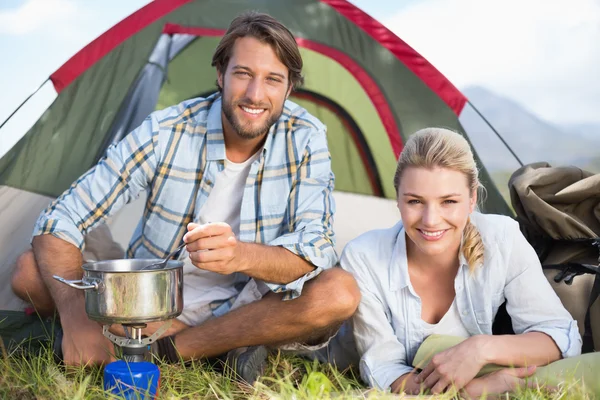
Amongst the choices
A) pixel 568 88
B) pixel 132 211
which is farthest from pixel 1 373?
pixel 568 88

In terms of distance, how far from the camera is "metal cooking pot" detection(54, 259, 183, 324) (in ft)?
5.12

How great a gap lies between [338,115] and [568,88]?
8277 millimetres

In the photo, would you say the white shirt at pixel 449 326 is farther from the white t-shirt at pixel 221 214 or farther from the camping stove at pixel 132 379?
the camping stove at pixel 132 379

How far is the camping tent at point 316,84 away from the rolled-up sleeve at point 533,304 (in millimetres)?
943

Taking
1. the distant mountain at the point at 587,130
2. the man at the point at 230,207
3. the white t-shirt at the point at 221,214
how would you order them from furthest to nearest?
the distant mountain at the point at 587,130 < the white t-shirt at the point at 221,214 < the man at the point at 230,207

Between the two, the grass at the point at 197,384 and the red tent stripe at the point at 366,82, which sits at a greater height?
the red tent stripe at the point at 366,82

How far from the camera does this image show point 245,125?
2.10m

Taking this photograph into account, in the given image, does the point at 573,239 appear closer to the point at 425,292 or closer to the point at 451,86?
the point at 425,292

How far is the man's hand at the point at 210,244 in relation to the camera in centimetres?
155

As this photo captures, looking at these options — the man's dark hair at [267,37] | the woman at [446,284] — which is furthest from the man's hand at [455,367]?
the man's dark hair at [267,37]

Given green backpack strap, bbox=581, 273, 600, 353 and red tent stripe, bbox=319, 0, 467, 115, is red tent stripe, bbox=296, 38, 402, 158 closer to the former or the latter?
red tent stripe, bbox=319, 0, 467, 115

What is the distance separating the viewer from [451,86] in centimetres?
291

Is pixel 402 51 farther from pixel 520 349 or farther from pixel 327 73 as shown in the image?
pixel 520 349

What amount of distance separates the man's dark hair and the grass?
0.92m
